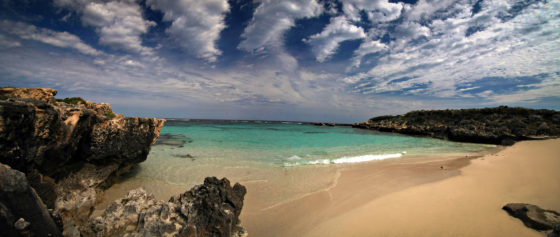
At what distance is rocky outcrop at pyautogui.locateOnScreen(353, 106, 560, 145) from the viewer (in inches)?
832

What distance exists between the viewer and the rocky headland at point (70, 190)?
80.2 inches

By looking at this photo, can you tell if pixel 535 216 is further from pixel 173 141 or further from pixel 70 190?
pixel 173 141

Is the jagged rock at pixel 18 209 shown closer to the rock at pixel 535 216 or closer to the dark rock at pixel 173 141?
the rock at pixel 535 216

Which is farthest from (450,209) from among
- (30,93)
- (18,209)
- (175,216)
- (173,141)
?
(173,141)

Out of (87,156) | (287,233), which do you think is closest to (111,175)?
(87,156)

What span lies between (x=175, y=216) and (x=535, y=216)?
617 centimetres

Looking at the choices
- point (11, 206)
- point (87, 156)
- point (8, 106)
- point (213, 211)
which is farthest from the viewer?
point (87, 156)

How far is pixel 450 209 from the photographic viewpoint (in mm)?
4363

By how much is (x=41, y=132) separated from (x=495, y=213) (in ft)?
28.4

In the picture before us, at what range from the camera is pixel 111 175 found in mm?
5844

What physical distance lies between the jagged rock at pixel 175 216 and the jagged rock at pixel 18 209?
773 mm

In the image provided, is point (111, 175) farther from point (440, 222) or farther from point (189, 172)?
point (440, 222)

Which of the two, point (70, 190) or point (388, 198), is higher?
Result: point (70, 190)

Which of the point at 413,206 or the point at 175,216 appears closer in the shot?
the point at 175,216
